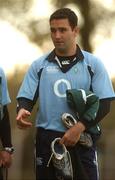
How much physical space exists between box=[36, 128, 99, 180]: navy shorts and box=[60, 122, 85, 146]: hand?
0.09 meters

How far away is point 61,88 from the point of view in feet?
13.4

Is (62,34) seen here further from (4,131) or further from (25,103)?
(4,131)

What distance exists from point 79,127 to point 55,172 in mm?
358

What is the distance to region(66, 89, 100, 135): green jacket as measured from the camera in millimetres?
4000

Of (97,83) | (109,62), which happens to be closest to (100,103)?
(97,83)

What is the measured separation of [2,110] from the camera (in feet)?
14.7

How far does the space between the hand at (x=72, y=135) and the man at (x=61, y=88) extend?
0.13ft

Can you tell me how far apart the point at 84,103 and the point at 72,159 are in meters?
0.38

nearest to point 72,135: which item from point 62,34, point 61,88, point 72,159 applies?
point 72,159

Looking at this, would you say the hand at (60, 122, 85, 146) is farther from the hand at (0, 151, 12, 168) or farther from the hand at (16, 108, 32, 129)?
the hand at (0, 151, 12, 168)

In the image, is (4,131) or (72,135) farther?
(4,131)

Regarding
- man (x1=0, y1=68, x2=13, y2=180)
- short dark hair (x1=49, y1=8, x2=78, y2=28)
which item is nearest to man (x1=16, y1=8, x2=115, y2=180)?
short dark hair (x1=49, y1=8, x2=78, y2=28)

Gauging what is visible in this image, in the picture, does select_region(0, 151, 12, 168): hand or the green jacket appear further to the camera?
select_region(0, 151, 12, 168): hand

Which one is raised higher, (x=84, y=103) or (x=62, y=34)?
(x=62, y=34)
